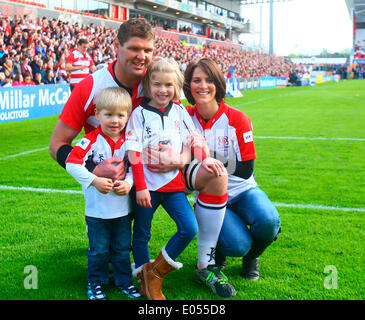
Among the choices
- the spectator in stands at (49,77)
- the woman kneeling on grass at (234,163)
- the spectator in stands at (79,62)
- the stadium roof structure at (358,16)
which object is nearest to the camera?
the woman kneeling on grass at (234,163)

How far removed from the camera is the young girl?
2814 mm

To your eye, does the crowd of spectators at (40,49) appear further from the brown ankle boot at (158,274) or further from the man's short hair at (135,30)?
the brown ankle boot at (158,274)

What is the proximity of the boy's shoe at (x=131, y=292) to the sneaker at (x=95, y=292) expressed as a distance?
0.15m

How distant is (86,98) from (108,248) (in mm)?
1028

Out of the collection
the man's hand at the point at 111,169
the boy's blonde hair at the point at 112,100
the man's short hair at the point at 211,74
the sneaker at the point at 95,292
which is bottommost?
the sneaker at the point at 95,292

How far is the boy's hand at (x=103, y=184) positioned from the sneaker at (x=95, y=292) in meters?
0.69

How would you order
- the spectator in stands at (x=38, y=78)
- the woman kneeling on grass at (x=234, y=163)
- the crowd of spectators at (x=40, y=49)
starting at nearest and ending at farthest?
the woman kneeling on grass at (x=234, y=163) → the crowd of spectators at (x=40, y=49) → the spectator in stands at (x=38, y=78)

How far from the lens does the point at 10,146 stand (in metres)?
8.51

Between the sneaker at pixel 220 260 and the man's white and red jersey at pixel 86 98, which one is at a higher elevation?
the man's white and red jersey at pixel 86 98

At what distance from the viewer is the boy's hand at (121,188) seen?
271cm

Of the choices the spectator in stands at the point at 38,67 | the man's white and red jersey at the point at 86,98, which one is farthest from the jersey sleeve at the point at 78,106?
the spectator in stands at the point at 38,67

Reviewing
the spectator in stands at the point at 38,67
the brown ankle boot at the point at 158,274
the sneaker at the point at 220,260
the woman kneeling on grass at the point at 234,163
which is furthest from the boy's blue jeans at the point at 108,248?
the spectator in stands at the point at 38,67

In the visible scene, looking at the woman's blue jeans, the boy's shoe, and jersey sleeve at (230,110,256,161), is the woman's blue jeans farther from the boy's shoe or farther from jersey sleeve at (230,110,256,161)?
the boy's shoe

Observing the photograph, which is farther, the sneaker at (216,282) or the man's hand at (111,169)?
the sneaker at (216,282)
